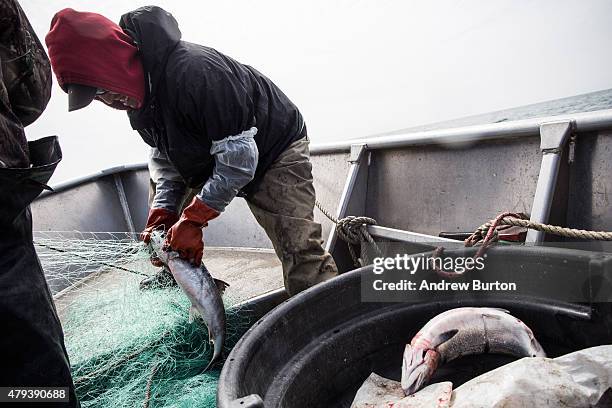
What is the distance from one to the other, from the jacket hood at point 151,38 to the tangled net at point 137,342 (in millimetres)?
1047

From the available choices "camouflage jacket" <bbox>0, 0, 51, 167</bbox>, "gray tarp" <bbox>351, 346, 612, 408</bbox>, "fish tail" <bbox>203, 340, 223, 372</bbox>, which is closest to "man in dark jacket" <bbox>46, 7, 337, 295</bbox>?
"fish tail" <bbox>203, 340, 223, 372</bbox>

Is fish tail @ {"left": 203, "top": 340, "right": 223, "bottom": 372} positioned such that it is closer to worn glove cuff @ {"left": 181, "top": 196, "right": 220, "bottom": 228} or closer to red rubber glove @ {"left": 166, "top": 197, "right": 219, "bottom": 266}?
red rubber glove @ {"left": 166, "top": 197, "right": 219, "bottom": 266}

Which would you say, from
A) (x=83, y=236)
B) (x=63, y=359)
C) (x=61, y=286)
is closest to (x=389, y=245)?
(x=63, y=359)

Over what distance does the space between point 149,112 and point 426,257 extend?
1.76 m

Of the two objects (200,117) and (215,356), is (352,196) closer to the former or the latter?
(200,117)

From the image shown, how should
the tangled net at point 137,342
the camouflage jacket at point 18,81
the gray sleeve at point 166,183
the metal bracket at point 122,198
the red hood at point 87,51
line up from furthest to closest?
the metal bracket at point 122,198 < the gray sleeve at point 166,183 < the red hood at point 87,51 < the tangled net at point 137,342 < the camouflage jacket at point 18,81

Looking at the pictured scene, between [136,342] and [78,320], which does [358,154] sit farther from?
[78,320]

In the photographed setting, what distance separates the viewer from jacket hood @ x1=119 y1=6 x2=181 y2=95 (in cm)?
222

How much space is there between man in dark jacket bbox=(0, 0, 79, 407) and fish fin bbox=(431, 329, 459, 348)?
126 centimetres

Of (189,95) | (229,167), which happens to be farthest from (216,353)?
(189,95)

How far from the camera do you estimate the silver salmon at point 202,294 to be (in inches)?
80.1

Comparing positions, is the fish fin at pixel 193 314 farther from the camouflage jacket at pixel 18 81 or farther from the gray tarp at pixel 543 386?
the gray tarp at pixel 543 386

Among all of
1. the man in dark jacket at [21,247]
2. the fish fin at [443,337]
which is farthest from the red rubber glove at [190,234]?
the fish fin at [443,337]

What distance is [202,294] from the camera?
6.87 feet
